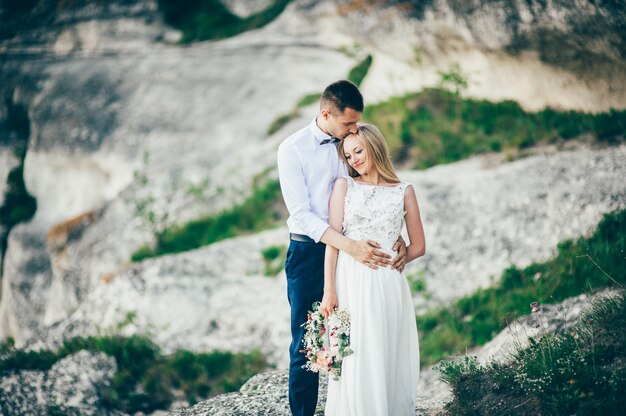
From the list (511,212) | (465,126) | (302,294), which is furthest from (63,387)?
(465,126)

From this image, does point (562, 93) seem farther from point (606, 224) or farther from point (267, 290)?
point (267, 290)

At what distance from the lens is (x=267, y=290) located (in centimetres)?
914

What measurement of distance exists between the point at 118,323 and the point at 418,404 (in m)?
5.56

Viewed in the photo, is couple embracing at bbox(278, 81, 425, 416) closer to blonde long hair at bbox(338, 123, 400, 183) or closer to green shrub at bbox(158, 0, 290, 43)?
blonde long hair at bbox(338, 123, 400, 183)

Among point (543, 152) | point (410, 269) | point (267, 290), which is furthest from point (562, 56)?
point (267, 290)

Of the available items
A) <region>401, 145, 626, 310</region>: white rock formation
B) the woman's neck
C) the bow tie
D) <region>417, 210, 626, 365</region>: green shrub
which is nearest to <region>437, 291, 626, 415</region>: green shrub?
<region>417, 210, 626, 365</region>: green shrub

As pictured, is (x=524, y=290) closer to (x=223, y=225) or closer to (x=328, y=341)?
(x=328, y=341)

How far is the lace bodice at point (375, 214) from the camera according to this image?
165 inches

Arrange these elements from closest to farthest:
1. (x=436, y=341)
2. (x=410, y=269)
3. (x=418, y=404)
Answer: (x=418, y=404) < (x=436, y=341) < (x=410, y=269)

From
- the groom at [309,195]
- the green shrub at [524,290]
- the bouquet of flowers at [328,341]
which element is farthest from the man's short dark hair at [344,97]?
the green shrub at [524,290]

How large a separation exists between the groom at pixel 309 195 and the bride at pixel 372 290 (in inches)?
5.9

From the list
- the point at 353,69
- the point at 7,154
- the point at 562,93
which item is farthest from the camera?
the point at 7,154

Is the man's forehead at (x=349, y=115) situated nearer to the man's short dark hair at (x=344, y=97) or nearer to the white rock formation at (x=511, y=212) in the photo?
the man's short dark hair at (x=344, y=97)

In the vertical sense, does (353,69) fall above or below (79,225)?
above
